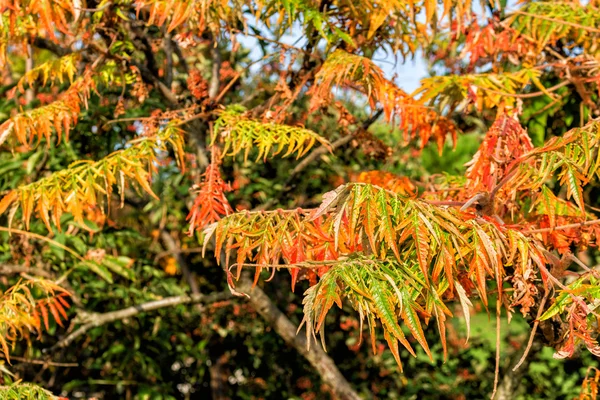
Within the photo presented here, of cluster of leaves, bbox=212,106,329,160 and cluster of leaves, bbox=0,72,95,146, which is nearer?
cluster of leaves, bbox=212,106,329,160

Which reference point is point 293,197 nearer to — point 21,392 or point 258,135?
point 258,135

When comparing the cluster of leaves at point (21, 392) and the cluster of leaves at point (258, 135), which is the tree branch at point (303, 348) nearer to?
the cluster of leaves at point (258, 135)

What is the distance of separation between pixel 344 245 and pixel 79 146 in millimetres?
1990

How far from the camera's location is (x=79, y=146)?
10.3 feet

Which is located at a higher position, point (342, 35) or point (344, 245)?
point (342, 35)

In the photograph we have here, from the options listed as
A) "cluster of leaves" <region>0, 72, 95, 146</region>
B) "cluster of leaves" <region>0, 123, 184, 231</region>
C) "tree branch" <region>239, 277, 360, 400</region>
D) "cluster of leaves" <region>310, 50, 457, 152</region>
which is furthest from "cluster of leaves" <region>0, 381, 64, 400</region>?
"cluster of leaves" <region>310, 50, 457, 152</region>

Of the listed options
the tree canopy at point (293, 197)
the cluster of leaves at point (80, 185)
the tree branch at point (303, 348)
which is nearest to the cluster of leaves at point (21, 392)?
the tree canopy at point (293, 197)

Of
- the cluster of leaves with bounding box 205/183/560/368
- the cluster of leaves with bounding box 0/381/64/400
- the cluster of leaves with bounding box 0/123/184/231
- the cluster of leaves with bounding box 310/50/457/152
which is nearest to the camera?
the cluster of leaves with bounding box 205/183/560/368

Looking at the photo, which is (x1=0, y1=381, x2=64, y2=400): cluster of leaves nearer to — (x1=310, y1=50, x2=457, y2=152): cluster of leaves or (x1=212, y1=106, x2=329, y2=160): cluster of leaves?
(x1=212, y1=106, x2=329, y2=160): cluster of leaves

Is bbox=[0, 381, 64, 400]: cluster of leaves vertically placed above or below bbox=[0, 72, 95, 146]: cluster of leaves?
below

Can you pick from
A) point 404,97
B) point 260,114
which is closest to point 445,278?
point 404,97

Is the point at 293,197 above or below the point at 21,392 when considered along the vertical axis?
below

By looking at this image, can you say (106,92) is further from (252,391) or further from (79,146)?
(252,391)

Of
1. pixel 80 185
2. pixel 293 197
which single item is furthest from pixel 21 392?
pixel 293 197
